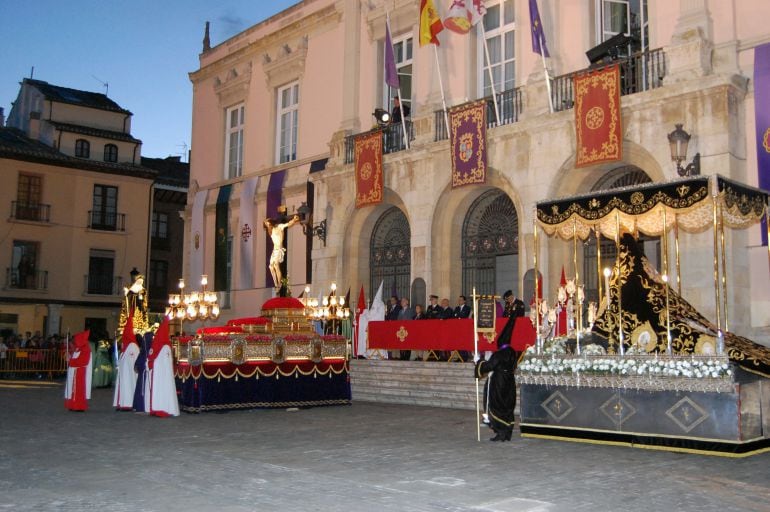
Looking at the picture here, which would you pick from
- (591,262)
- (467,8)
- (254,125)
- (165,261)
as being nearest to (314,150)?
(254,125)

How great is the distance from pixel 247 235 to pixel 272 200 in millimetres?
1917

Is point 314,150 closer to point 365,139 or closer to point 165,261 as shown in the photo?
point 365,139

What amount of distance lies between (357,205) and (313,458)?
13666mm

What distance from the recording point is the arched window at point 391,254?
22.0 meters

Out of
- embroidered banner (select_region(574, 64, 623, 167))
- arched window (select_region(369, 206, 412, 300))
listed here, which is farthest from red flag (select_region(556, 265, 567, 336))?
arched window (select_region(369, 206, 412, 300))

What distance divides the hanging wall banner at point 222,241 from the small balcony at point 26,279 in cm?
1124

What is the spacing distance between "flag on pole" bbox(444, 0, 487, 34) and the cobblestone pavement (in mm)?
10238

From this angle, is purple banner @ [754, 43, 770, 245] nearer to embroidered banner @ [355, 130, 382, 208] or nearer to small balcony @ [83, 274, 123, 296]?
embroidered banner @ [355, 130, 382, 208]

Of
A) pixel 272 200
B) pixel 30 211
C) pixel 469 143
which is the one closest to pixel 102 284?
pixel 30 211

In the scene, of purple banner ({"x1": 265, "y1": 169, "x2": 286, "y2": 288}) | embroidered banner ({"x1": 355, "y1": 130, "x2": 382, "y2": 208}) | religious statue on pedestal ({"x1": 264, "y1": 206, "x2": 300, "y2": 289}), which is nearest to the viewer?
religious statue on pedestal ({"x1": 264, "y1": 206, "x2": 300, "y2": 289})

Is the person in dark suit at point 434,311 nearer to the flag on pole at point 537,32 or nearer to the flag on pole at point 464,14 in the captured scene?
the flag on pole at point 537,32

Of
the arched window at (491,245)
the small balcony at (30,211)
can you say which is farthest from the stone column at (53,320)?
the arched window at (491,245)

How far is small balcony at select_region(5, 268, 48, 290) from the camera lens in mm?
34438

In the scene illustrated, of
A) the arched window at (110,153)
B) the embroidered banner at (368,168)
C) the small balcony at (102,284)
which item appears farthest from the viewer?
the arched window at (110,153)
